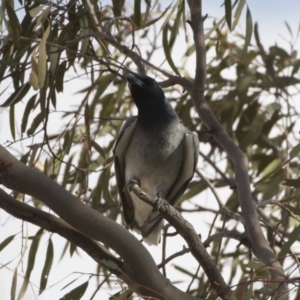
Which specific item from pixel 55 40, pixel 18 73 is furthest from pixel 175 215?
pixel 55 40

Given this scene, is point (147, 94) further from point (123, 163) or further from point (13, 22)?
point (13, 22)

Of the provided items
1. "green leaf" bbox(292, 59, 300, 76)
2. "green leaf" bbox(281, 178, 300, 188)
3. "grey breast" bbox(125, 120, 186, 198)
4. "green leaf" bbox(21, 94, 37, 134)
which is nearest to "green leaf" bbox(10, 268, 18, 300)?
"green leaf" bbox(21, 94, 37, 134)

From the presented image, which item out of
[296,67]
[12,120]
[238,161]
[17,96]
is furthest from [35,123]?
[296,67]

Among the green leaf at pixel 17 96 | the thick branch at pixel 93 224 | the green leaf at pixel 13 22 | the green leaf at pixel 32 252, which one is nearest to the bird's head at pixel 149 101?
the green leaf at pixel 17 96

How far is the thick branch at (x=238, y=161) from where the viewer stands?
3221mm

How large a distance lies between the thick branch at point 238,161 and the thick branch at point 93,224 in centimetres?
42

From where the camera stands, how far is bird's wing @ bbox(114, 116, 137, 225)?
4.53m

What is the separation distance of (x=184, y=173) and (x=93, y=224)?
1754 mm

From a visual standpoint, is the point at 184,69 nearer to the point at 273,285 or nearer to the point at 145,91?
the point at 145,91

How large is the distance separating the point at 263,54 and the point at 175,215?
7.49ft

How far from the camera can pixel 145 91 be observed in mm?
4648

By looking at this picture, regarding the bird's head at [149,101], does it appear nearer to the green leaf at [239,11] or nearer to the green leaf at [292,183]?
the green leaf at [239,11]

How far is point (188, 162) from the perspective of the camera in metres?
4.48

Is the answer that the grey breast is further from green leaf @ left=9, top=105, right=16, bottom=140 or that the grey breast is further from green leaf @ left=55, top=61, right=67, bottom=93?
green leaf @ left=9, top=105, right=16, bottom=140
